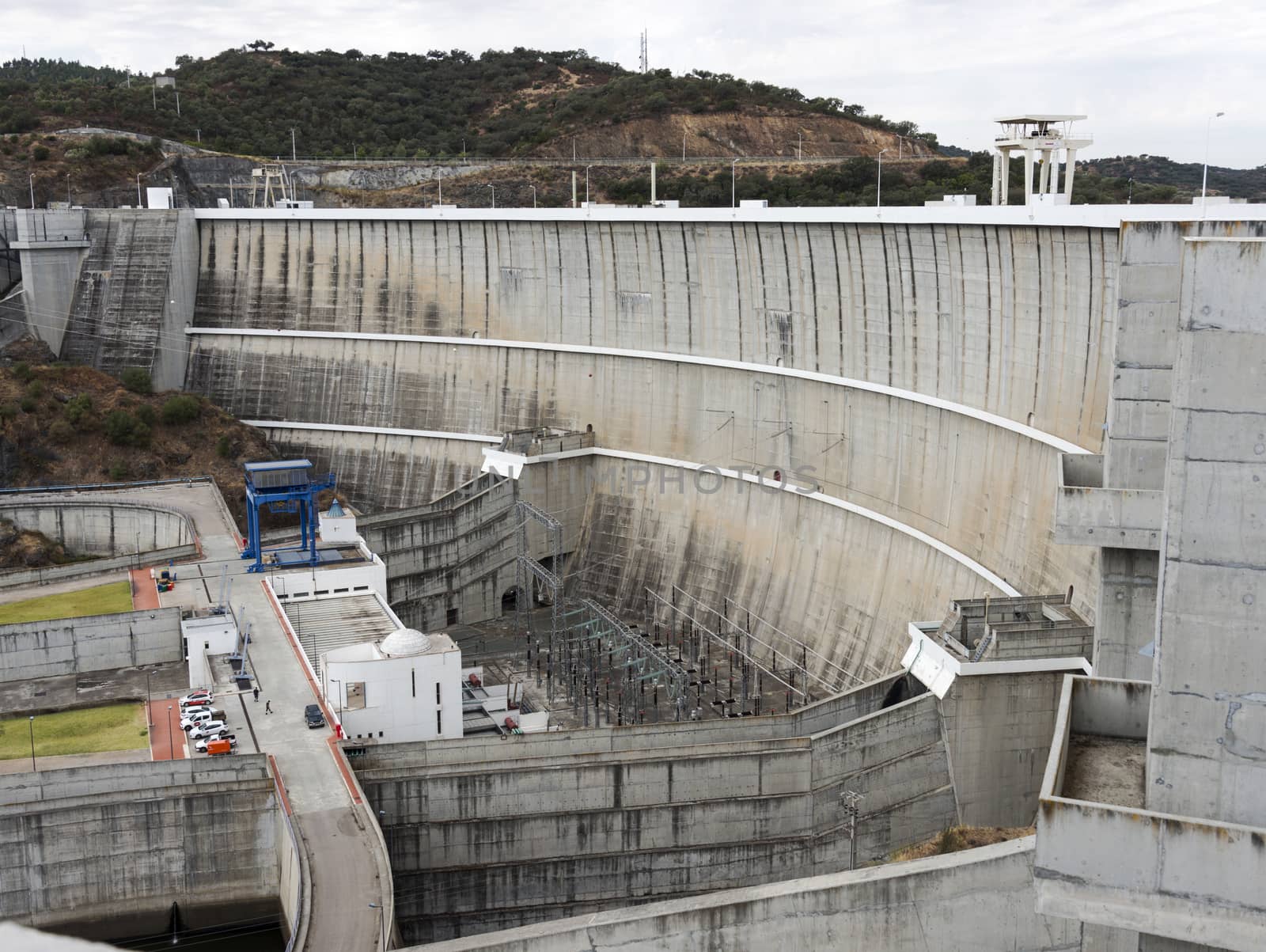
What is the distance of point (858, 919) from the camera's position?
50.5 ft

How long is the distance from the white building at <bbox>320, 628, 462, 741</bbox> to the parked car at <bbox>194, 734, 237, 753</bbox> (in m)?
1.95

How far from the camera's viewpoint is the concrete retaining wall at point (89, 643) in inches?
1141

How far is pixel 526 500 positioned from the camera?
40.5 metres

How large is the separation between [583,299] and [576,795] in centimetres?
2167

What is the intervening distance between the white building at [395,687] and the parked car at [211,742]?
195cm

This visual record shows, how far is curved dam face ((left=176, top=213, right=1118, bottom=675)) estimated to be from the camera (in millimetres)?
26969

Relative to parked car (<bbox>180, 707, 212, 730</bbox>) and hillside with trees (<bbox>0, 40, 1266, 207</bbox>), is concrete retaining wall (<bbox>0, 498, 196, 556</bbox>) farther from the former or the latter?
hillside with trees (<bbox>0, 40, 1266, 207</bbox>)

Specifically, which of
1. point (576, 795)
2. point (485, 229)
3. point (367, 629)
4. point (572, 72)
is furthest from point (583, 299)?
point (572, 72)

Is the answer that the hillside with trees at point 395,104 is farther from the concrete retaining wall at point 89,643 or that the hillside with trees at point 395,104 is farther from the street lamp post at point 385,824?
the street lamp post at point 385,824

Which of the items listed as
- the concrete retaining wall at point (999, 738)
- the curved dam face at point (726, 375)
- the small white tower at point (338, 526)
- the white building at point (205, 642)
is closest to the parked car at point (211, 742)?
the white building at point (205, 642)

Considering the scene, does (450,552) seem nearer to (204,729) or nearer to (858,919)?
(204,729)

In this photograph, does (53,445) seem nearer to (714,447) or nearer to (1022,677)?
(714,447)

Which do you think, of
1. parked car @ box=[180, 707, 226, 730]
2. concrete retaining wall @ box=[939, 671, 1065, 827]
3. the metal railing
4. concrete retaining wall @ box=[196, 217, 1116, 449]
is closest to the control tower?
concrete retaining wall @ box=[196, 217, 1116, 449]

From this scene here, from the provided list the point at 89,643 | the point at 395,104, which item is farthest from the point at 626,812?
the point at 395,104
